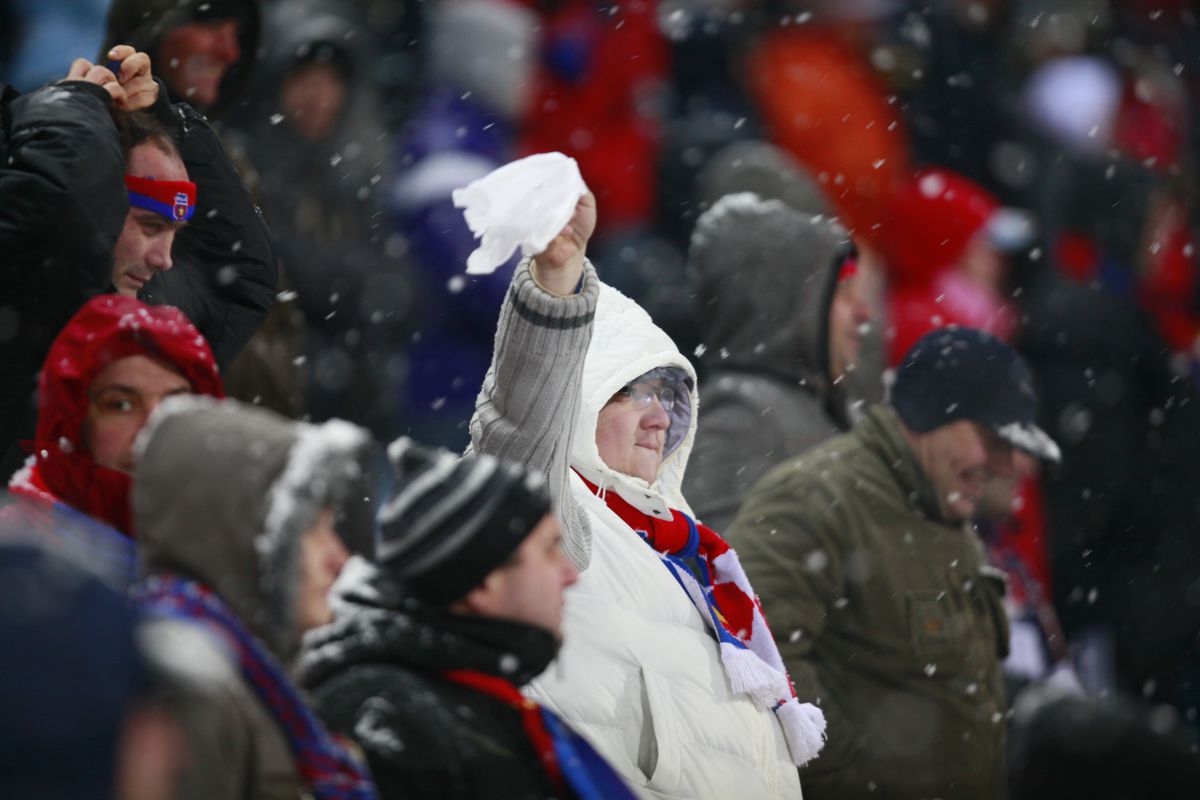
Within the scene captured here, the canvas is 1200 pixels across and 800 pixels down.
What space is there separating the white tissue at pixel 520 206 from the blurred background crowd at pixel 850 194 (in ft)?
6.10

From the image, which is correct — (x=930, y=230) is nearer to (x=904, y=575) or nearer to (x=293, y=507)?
(x=904, y=575)

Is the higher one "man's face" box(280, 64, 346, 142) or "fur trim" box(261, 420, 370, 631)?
"fur trim" box(261, 420, 370, 631)

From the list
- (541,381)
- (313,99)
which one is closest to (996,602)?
(541,381)

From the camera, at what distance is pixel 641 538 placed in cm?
437

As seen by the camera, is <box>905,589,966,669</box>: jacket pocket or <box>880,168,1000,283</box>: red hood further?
<box>880,168,1000,283</box>: red hood

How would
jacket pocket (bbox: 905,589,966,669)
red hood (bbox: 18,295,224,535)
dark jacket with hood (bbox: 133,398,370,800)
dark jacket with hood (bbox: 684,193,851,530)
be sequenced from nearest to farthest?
dark jacket with hood (bbox: 133,398,370,800) → red hood (bbox: 18,295,224,535) → jacket pocket (bbox: 905,589,966,669) → dark jacket with hood (bbox: 684,193,851,530)

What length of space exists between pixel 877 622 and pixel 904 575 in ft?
0.61

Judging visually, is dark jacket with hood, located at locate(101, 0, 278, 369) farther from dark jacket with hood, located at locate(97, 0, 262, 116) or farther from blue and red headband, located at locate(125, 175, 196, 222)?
blue and red headband, located at locate(125, 175, 196, 222)

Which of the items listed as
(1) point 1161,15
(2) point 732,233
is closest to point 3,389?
(2) point 732,233

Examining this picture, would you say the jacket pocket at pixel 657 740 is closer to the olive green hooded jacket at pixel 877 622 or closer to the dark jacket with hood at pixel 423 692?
the dark jacket with hood at pixel 423 692

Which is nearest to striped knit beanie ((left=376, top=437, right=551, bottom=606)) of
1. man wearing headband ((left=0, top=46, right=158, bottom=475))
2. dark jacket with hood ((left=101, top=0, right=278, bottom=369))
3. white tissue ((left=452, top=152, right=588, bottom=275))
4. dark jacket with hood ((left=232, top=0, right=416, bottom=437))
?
white tissue ((left=452, top=152, right=588, bottom=275))

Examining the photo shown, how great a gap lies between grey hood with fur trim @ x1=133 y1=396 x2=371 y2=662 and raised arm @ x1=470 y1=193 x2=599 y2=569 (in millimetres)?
1133

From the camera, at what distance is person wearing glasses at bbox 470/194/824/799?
3.98 meters

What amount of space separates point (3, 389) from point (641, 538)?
141cm
